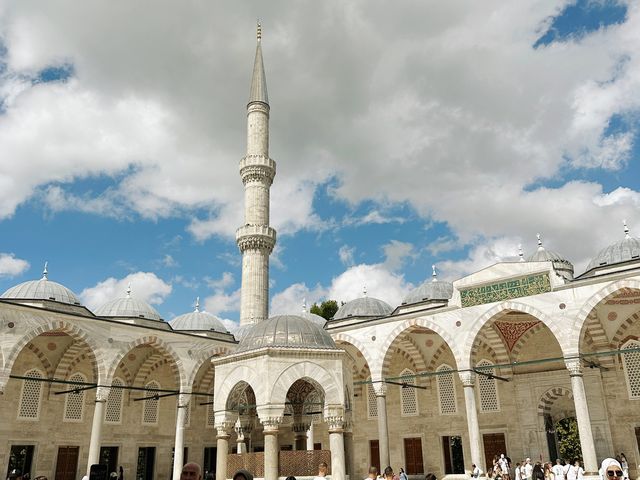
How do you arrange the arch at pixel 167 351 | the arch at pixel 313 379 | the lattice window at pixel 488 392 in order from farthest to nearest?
the lattice window at pixel 488 392, the arch at pixel 167 351, the arch at pixel 313 379

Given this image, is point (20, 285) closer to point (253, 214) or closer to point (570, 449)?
point (253, 214)

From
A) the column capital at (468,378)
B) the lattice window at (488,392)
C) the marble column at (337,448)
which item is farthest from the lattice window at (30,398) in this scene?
the lattice window at (488,392)

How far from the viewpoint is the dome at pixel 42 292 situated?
19.2 meters

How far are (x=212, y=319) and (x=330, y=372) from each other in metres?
16.0

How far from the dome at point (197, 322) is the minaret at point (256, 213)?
4.67 feet

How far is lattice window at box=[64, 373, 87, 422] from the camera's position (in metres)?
18.0

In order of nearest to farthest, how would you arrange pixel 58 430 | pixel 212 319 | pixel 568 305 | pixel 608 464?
pixel 608 464
pixel 568 305
pixel 58 430
pixel 212 319

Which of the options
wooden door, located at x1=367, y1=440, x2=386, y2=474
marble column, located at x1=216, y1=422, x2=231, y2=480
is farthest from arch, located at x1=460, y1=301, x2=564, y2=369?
marble column, located at x1=216, y1=422, x2=231, y2=480

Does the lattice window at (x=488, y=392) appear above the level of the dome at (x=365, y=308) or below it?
below

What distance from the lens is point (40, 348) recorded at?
57.9 ft

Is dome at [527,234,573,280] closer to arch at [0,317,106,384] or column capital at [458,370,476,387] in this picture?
column capital at [458,370,476,387]

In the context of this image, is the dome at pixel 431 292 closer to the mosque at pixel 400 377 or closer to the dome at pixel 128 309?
the mosque at pixel 400 377

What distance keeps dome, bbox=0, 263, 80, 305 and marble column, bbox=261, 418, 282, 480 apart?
12.8m

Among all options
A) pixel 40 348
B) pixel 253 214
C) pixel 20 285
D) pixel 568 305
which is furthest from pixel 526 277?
pixel 20 285
